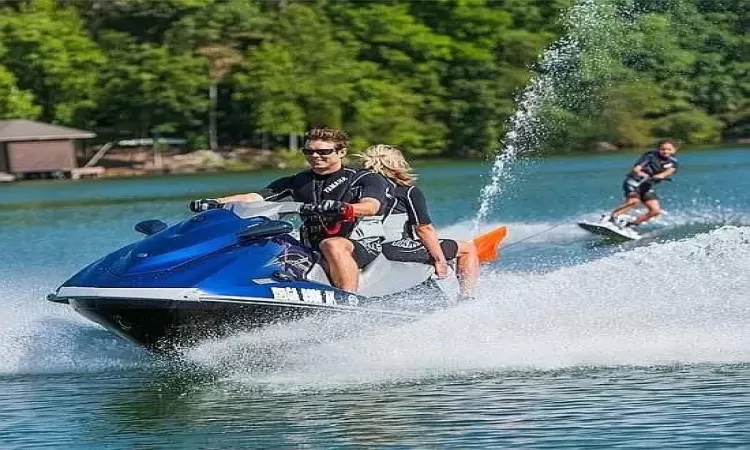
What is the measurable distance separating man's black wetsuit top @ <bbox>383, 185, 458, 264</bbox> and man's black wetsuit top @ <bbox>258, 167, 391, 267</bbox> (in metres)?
0.10

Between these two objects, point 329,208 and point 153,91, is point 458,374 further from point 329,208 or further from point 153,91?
point 153,91

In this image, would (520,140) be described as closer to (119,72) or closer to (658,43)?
(658,43)

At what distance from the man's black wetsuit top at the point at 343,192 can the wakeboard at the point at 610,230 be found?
9.55 m

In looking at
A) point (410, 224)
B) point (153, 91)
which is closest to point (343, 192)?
point (410, 224)

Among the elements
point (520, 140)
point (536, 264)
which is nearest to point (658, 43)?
point (520, 140)

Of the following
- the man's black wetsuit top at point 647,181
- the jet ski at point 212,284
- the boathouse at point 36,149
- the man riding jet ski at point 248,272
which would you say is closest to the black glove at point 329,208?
the man riding jet ski at point 248,272

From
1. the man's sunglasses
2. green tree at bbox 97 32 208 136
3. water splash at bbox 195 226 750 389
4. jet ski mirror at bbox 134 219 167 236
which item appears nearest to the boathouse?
green tree at bbox 97 32 208 136

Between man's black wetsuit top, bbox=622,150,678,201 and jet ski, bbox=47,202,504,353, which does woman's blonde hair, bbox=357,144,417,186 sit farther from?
man's black wetsuit top, bbox=622,150,678,201

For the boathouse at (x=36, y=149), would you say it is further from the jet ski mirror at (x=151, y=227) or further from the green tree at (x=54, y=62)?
the jet ski mirror at (x=151, y=227)

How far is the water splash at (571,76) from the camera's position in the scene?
33281mm

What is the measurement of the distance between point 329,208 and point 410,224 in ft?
3.21

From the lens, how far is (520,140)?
3853 centimetres

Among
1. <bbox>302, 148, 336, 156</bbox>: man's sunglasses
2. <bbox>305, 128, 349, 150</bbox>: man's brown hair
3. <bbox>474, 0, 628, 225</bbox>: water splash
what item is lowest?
<bbox>474, 0, 628, 225</bbox>: water splash

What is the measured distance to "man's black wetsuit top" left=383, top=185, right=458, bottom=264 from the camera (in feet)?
30.7
